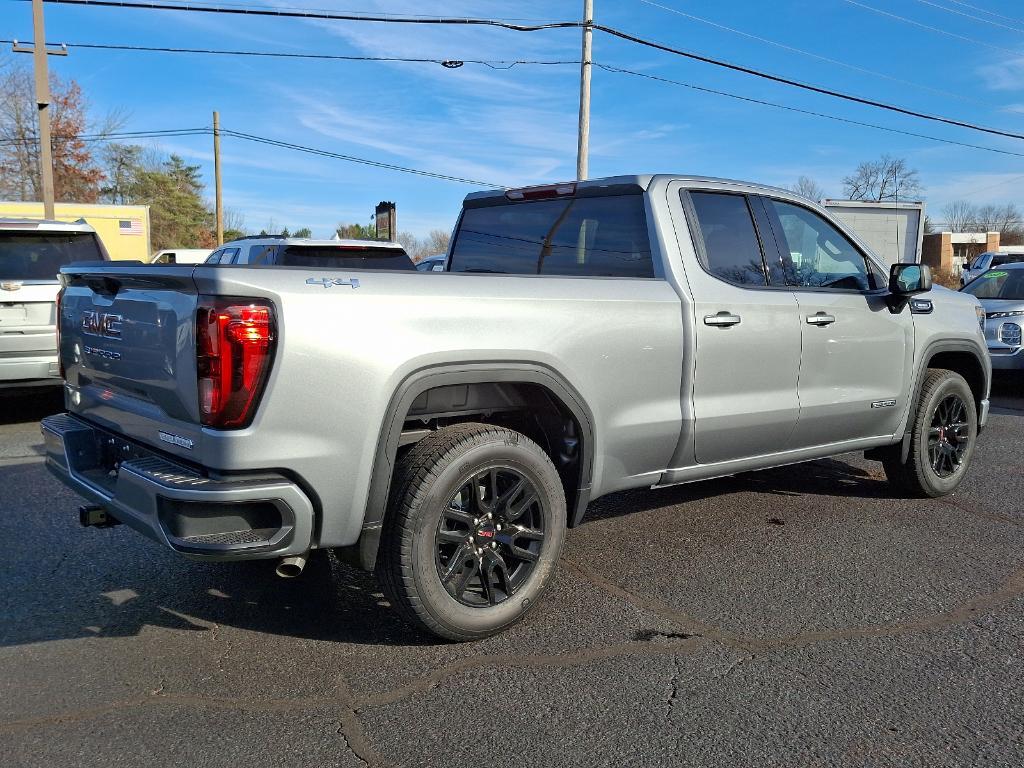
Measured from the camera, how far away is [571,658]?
340 cm

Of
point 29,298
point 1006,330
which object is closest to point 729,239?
point 29,298

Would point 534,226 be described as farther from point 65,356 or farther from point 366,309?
point 65,356

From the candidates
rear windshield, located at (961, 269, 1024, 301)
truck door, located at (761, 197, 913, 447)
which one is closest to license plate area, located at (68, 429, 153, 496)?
truck door, located at (761, 197, 913, 447)

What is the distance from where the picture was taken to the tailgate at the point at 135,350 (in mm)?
2953

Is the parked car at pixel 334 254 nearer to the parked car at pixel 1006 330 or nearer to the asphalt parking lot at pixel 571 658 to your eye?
the asphalt parking lot at pixel 571 658

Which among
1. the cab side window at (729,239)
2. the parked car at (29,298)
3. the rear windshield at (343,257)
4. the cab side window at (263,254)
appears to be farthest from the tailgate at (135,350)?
the cab side window at (263,254)

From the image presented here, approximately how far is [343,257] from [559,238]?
5.14m

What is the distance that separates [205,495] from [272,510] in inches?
9.2

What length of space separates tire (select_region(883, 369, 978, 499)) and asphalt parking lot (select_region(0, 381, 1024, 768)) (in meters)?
0.52

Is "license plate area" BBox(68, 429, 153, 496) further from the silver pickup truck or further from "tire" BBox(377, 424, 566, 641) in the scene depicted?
"tire" BBox(377, 424, 566, 641)

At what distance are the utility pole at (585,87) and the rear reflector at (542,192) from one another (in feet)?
50.8

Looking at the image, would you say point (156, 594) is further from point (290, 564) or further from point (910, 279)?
point (910, 279)

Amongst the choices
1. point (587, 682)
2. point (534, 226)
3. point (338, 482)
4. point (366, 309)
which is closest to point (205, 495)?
point (338, 482)

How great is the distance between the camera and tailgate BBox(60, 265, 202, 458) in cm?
295
